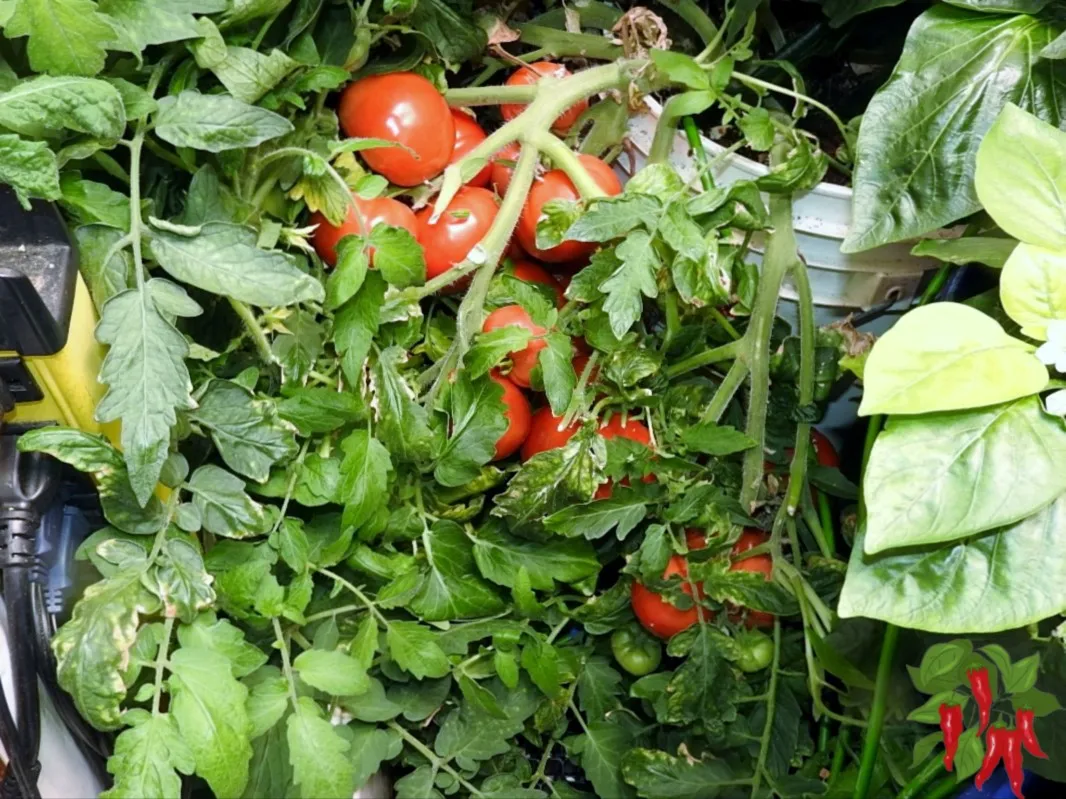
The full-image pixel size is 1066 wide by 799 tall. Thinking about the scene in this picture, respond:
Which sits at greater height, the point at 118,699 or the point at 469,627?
the point at 118,699

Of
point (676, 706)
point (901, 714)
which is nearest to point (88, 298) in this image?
point (676, 706)

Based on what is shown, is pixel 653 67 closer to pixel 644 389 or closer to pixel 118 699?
pixel 644 389

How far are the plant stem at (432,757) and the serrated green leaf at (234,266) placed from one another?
1.15 ft

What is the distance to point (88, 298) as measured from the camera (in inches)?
20.2

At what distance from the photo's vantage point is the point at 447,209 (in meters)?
0.68

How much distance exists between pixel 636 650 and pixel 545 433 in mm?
210

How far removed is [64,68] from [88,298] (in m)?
0.12

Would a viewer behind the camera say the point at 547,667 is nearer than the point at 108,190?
No

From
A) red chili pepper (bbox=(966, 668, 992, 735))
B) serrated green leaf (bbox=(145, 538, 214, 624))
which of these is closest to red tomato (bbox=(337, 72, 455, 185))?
serrated green leaf (bbox=(145, 538, 214, 624))

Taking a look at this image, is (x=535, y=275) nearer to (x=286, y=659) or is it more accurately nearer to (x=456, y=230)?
(x=456, y=230)

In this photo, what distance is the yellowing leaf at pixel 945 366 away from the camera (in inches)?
17.3

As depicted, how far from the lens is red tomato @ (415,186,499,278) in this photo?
68 centimetres

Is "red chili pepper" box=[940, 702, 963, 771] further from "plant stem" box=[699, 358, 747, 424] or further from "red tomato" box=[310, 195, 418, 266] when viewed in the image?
"red tomato" box=[310, 195, 418, 266]

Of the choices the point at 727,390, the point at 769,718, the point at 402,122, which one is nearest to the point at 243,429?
the point at 402,122
